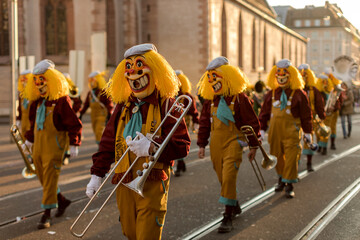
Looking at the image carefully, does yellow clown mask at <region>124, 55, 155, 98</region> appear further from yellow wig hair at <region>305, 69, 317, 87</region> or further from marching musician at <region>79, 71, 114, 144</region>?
marching musician at <region>79, 71, 114, 144</region>

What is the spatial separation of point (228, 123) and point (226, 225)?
1177mm

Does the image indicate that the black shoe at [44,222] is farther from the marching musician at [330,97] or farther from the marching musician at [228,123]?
the marching musician at [330,97]

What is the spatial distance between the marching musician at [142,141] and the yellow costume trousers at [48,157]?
2.06m

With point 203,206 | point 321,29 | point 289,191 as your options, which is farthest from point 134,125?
point 321,29

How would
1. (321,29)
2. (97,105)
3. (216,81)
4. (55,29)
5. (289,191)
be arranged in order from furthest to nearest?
(321,29)
(55,29)
(97,105)
(289,191)
(216,81)

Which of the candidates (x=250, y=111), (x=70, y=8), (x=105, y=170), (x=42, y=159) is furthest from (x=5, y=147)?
(x=70, y=8)

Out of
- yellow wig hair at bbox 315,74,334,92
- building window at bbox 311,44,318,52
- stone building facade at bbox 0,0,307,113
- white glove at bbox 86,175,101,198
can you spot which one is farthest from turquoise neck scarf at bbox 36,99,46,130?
building window at bbox 311,44,318,52

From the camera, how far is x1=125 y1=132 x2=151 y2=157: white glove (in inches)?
126

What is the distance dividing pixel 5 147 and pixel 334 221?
10142 millimetres

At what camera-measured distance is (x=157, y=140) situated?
3285 mm

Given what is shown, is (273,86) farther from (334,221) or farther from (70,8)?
(70,8)

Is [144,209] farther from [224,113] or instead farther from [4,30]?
[4,30]

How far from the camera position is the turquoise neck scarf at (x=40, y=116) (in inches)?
214

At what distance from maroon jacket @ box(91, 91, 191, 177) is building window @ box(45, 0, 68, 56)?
22.3 metres
